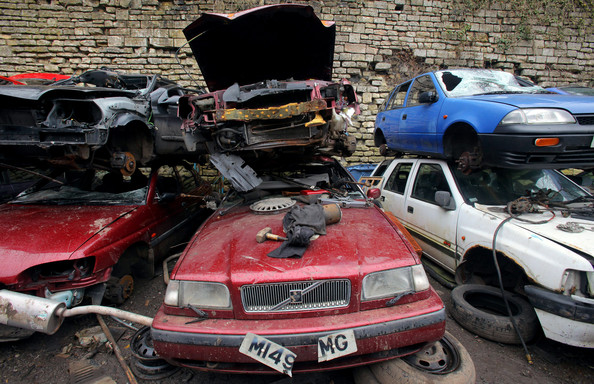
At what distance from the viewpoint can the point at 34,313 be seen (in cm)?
210

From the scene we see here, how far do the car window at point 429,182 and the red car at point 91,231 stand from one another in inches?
131

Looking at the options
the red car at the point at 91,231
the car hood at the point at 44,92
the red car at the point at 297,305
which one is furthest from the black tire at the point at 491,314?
the car hood at the point at 44,92

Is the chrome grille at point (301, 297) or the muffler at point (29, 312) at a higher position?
the chrome grille at point (301, 297)

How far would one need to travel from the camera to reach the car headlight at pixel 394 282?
178 cm

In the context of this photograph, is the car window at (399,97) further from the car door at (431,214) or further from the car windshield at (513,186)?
the car windshield at (513,186)

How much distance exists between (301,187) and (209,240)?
124 cm

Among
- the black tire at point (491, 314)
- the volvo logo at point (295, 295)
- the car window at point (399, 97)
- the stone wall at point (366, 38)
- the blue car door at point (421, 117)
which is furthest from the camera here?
the stone wall at point (366, 38)

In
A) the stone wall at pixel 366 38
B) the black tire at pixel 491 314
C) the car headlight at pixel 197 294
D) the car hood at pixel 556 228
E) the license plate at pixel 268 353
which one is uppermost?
the stone wall at pixel 366 38

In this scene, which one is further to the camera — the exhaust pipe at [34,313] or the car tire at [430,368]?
the exhaust pipe at [34,313]

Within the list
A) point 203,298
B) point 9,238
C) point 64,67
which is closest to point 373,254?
point 203,298

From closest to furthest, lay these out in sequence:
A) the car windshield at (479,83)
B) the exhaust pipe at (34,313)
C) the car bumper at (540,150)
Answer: the exhaust pipe at (34,313) → the car bumper at (540,150) → the car windshield at (479,83)

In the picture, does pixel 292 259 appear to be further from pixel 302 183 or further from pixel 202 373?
pixel 302 183

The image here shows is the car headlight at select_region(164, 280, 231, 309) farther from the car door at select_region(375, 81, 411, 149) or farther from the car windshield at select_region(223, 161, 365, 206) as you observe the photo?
the car door at select_region(375, 81, 411, 149)

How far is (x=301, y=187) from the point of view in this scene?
313cm
